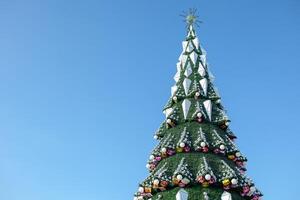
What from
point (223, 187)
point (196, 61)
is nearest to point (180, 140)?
point (223, 187)

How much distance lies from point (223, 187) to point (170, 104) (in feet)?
18.5

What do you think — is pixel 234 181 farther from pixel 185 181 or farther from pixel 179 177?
pixel 179 177

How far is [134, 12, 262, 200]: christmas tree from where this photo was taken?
16906 millimetres

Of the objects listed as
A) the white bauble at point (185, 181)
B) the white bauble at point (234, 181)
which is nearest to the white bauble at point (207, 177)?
the white bauble at point (185, 181)

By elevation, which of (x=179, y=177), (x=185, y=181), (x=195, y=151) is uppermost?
(x=195, y=151)

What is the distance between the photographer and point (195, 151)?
719 inches

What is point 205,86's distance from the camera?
2098 centimetres

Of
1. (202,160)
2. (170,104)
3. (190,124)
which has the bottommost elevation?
(202,160)

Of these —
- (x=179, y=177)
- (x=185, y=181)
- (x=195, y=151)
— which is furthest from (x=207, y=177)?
(x=195, y=151)

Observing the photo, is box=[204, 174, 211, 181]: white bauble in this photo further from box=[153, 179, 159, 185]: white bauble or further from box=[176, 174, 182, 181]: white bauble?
box=[153, 179, 159, 185]: white bauble

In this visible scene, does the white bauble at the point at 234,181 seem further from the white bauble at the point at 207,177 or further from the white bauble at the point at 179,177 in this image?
the white bauble at the point at 179,177

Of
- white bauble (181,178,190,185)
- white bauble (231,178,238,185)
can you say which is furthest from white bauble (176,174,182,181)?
white bauble (231,178,238,185)

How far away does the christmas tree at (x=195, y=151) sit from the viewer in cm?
1691

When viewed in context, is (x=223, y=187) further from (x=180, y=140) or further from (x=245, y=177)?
(x=180, y=140)
